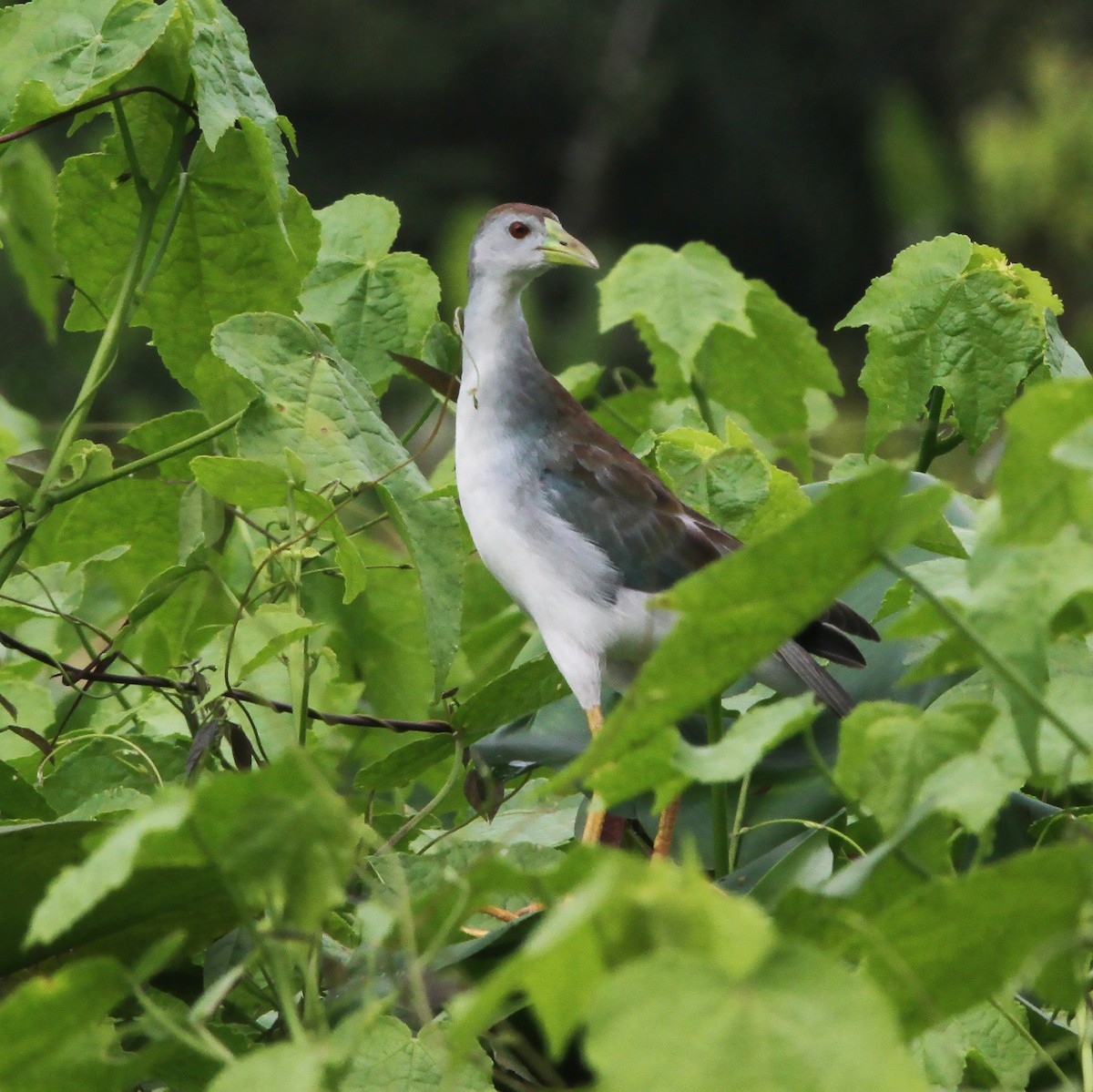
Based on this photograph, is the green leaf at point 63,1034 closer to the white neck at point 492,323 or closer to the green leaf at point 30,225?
the green leaf at point 30,225

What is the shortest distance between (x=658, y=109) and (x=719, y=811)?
11186 mm

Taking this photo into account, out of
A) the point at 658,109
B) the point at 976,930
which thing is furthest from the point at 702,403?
the point at 658,109

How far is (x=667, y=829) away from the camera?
2.48 ft

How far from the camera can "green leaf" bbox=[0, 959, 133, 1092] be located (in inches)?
14.1

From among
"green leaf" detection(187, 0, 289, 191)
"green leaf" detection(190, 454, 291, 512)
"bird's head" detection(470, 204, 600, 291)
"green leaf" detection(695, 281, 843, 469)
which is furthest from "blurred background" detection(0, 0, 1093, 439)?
"green leaf" detection(190, 454, 291, 512)

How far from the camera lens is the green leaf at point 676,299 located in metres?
1.05

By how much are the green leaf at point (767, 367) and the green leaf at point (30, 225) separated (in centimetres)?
43

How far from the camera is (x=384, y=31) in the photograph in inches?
434

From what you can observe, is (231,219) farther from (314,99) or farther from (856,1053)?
(314,99)

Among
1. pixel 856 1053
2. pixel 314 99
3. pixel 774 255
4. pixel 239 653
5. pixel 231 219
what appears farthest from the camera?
pixel 774 255

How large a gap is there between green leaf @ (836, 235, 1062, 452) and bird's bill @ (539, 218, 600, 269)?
36 centimetres

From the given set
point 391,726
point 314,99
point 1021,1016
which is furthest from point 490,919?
point 314,99

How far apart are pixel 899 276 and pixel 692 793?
30cm

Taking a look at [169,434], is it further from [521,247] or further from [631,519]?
[521,247]
